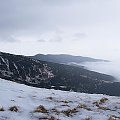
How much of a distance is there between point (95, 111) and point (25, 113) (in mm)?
4873

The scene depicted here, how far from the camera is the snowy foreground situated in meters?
19.1

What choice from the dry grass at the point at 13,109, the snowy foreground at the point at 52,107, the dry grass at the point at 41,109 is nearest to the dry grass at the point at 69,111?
the snowy foreground at the point at 52,107

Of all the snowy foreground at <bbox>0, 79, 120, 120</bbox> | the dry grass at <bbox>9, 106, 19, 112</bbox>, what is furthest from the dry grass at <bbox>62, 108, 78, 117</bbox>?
the dry grass at <bbox>9, 106, 19, 112</bbox>

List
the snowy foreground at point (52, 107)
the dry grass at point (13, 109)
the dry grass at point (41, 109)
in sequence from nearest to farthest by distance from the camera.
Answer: the snowy foreground at point (52, 107) < the dry grass at point (13, 109) < the dry grass at point (41, 109)

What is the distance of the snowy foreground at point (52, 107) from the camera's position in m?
19.1

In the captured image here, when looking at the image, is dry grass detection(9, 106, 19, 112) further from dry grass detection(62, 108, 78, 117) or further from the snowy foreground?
dry grass detection(62, 108, 78, 117)

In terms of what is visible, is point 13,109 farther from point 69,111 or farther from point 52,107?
point 69,111

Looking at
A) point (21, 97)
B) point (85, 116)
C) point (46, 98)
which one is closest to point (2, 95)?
point (21, 97)

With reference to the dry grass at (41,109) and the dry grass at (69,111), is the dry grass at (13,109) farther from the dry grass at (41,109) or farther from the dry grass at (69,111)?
the dry grass at (69,111)

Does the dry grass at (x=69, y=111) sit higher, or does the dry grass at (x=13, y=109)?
the dry grass at (x=13, y=109)

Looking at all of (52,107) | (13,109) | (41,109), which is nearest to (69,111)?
(52,107)

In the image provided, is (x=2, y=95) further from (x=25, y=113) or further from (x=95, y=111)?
(x=95, y=111)

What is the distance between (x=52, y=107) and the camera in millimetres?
21672

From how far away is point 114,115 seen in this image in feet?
67.0
